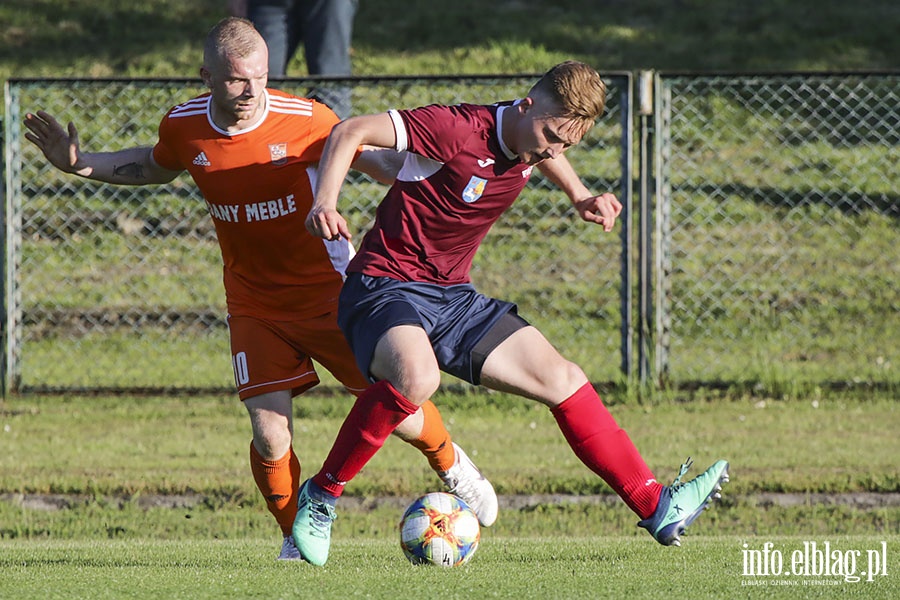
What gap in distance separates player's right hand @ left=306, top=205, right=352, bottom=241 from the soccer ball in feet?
3.88

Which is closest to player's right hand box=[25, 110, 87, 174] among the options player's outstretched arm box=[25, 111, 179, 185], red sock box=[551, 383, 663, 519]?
player's outstretched arm box=[25, 111, 179, 185]

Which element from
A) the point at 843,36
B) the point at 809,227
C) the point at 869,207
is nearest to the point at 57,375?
the point at 809,227

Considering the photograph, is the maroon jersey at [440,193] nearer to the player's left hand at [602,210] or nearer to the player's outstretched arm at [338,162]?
the player's outstretched arm at [338,162]

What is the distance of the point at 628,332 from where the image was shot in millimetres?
9055

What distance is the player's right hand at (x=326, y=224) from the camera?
4.41 m

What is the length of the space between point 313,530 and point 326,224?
1.12 meters

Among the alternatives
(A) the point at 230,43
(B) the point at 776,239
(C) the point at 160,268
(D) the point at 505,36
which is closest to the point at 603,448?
(A) the point at 230,43

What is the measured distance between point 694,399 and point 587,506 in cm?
224

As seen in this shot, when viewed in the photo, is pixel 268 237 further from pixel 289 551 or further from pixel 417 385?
pixel 289 551

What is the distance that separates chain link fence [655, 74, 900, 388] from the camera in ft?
31.6

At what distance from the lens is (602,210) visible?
16.1 ft

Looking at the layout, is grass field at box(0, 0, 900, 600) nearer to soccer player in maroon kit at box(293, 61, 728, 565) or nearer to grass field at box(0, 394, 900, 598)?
grass field at box(0, 394, 900, 598)

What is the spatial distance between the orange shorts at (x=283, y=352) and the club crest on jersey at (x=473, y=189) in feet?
2.76

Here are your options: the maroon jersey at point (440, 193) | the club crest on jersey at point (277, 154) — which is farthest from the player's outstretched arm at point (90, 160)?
the maroon jersey at point (440, 193)
